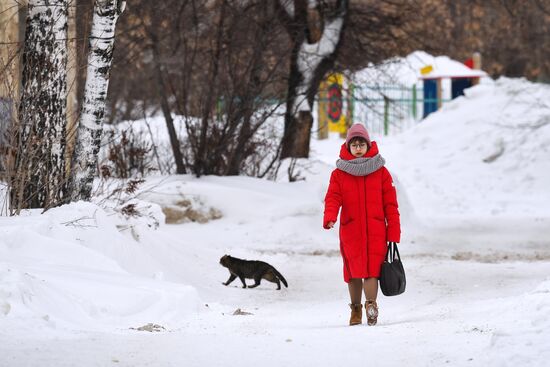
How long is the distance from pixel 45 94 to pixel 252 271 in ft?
9.22

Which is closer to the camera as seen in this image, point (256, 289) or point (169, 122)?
point (256, 289)

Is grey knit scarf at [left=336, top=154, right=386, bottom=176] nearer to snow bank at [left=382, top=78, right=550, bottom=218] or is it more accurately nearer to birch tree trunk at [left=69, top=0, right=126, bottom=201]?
birch tree trunk at [left=69, top=0, right=126, bottom=201]

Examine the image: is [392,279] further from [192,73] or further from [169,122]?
[192,73]

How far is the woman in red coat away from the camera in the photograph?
8.41m

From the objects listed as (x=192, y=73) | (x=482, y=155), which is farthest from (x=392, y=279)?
(x=482, y=155)

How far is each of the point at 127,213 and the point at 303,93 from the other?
8133 mm

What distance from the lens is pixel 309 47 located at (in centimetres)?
2027

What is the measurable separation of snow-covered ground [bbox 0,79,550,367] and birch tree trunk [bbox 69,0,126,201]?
48 cm

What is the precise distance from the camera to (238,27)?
1841 centimetres

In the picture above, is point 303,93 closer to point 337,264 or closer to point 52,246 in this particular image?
point 337,264

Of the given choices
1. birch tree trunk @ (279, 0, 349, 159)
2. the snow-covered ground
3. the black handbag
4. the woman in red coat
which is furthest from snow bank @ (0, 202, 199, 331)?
birch tree trunk @ (279, 0, 349, 159)

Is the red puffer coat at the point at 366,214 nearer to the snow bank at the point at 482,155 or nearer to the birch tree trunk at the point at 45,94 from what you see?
the birch tree trunk at the point at 45,94

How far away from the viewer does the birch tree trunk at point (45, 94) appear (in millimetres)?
10680

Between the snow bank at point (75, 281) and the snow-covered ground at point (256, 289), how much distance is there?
2 cm
